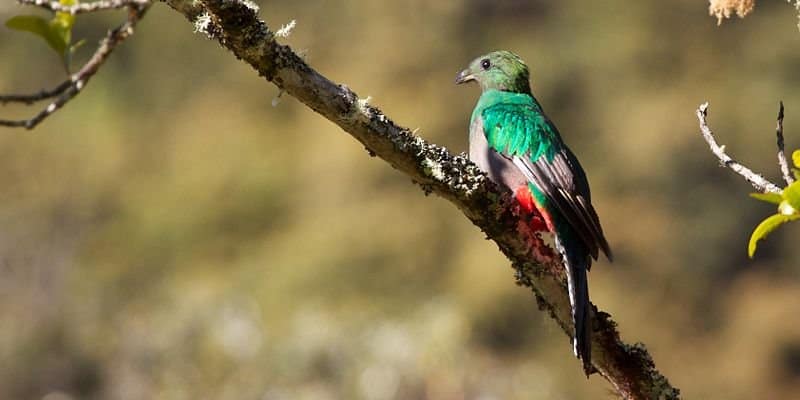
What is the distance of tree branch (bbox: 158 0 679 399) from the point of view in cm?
310

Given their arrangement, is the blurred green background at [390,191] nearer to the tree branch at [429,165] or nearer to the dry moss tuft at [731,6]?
the tree branch at [429,165]

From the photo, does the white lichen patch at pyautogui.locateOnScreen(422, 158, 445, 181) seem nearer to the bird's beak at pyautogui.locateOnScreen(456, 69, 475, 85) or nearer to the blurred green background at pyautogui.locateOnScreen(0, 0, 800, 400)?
the bird's beak at pyautogui.locateOnScreen(456, 69, 475, 85)

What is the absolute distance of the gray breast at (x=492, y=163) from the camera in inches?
186

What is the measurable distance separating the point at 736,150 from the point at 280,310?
23.9ft

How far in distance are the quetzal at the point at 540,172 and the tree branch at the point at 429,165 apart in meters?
0.17

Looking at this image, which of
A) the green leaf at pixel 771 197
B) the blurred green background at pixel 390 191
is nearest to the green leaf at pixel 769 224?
the green leaf at pixel 771 197

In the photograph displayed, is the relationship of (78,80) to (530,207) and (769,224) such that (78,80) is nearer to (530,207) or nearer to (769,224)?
(530,207)

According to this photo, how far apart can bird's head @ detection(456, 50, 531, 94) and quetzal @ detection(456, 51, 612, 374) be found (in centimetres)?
18

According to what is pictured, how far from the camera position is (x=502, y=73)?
5.88 meters

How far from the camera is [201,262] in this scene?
17844 millimetres

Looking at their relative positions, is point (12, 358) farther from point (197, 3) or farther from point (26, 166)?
point (197, 3)

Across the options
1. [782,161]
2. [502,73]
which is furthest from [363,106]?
[502,73]

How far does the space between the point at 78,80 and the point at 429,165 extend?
1.33 metres

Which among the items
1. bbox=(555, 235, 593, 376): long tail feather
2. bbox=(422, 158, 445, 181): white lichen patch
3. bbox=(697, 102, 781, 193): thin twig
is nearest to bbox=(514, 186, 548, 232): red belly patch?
bbox=(555, 235, 593, 376): long tail feather
